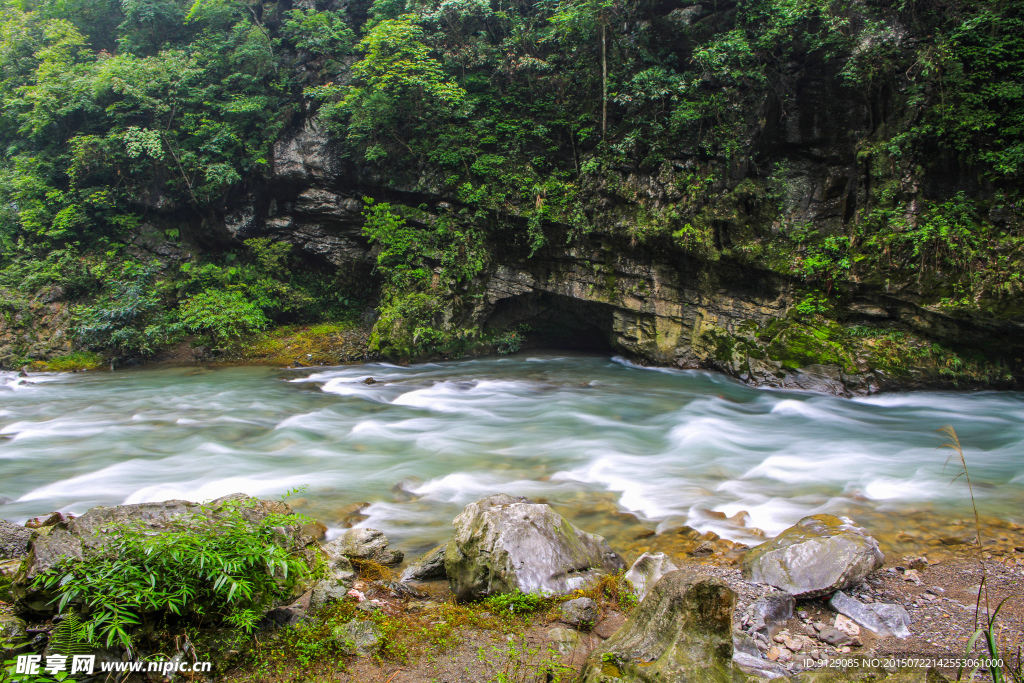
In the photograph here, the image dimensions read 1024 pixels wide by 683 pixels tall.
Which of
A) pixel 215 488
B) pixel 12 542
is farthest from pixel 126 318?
pixel 12 542

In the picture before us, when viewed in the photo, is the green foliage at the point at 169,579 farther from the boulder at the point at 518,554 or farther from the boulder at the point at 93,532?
the boulder at the point at 518,554

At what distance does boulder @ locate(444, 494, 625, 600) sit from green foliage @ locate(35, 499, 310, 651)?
133 centimetres

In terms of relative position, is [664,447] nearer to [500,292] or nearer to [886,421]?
[886,421]

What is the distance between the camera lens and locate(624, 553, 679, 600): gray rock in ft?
13.0

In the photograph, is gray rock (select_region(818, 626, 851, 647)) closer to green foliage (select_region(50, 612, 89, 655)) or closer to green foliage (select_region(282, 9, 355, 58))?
green foliage (select_region(50, 612, 89, 655))

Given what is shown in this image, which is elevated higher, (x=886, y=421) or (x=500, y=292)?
(x=500, y=292)

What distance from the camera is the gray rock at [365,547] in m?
4.60

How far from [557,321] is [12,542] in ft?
37.8

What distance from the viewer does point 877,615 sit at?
364 centimetres

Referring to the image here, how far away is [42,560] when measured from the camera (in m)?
2.83

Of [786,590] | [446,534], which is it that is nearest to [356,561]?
[446,534]

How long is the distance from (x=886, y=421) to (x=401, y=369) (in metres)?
9.70

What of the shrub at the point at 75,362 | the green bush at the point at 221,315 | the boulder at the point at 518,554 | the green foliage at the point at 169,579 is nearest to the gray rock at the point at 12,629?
the green foliage at the point at 169,579

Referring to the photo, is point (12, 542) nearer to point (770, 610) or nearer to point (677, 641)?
point (677, 641)
